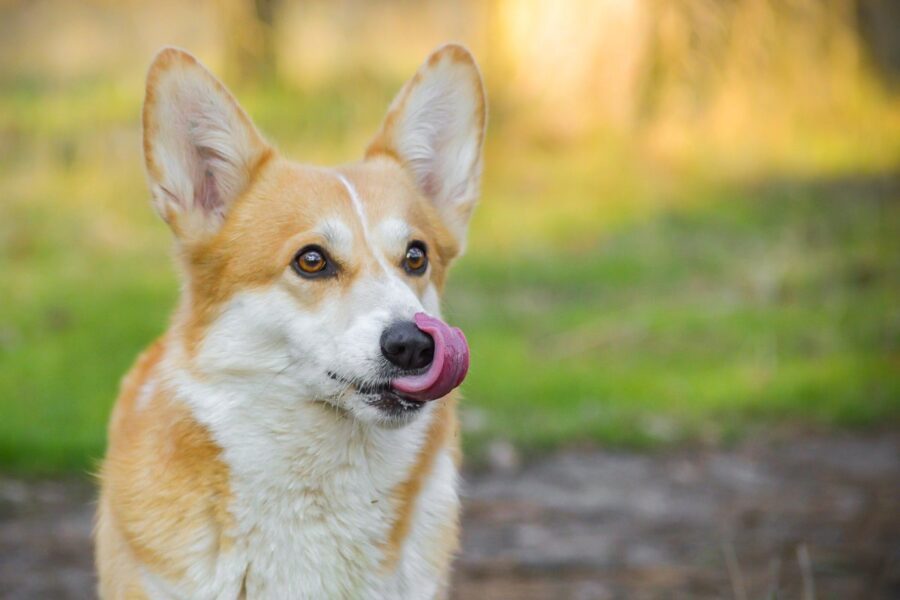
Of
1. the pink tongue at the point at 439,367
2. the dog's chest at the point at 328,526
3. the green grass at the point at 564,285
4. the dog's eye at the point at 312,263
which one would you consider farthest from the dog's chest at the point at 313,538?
the green grass at the point at 564,285

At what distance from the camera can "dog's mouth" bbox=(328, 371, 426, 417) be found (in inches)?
118

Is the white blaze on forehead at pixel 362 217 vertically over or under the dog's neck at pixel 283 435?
over

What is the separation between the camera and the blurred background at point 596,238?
539 centimetres

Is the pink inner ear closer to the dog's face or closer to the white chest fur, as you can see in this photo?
the dog's face

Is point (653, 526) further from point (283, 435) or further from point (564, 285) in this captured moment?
point (564, 285)

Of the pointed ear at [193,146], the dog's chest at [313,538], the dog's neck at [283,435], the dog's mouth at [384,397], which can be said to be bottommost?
the dog's chest at [313,538]

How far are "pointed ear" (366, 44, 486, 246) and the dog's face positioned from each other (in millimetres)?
19

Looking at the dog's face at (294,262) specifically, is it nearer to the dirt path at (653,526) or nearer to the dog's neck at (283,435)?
the dog's neck at (283,435)

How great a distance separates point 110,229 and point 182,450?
529cm

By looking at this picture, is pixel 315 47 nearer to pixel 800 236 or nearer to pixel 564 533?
pixel 800 236

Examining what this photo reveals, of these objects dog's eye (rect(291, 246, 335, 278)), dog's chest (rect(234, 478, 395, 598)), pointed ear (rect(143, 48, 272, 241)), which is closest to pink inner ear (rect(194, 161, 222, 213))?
pointed ear (rect(143, 48, 272, 241))

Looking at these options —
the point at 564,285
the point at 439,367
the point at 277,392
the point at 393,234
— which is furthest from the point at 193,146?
the point at 564,285

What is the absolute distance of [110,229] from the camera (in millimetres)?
7984

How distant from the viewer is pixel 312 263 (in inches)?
127
